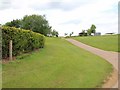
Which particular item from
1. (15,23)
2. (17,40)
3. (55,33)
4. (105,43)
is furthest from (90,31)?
(17,40)

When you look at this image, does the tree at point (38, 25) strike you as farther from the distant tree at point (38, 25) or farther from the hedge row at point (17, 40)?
the hedge row at point (17, 40)

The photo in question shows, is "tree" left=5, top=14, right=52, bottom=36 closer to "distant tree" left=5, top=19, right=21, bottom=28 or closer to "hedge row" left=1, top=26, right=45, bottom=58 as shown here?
"distant tree" left=5, top=19, right=21, bottom=28

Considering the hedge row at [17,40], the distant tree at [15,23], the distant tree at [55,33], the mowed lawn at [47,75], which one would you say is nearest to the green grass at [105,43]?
the hedge row at [17,40]

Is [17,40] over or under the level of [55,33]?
under

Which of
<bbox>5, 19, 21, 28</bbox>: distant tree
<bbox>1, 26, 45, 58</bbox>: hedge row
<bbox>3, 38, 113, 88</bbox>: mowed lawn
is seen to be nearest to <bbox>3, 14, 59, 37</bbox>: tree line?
<bbox>5, 19, 21, 28</bbox>: distant tree

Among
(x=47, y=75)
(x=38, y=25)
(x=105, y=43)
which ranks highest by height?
(x=38, y=25)

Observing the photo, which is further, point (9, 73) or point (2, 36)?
point (2, 36)

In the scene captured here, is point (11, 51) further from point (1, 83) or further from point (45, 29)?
point (45, 29)

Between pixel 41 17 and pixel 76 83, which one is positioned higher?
pixel 41 17

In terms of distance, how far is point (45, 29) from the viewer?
66.3 metres

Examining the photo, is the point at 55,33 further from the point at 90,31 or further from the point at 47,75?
the point at 47,75

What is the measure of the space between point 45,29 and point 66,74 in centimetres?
5433

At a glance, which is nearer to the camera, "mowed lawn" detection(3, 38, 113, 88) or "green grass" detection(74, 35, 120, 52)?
"mowed lawn" detection(3, 38, 113, 88)

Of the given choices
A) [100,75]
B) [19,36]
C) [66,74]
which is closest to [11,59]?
[19,36]
